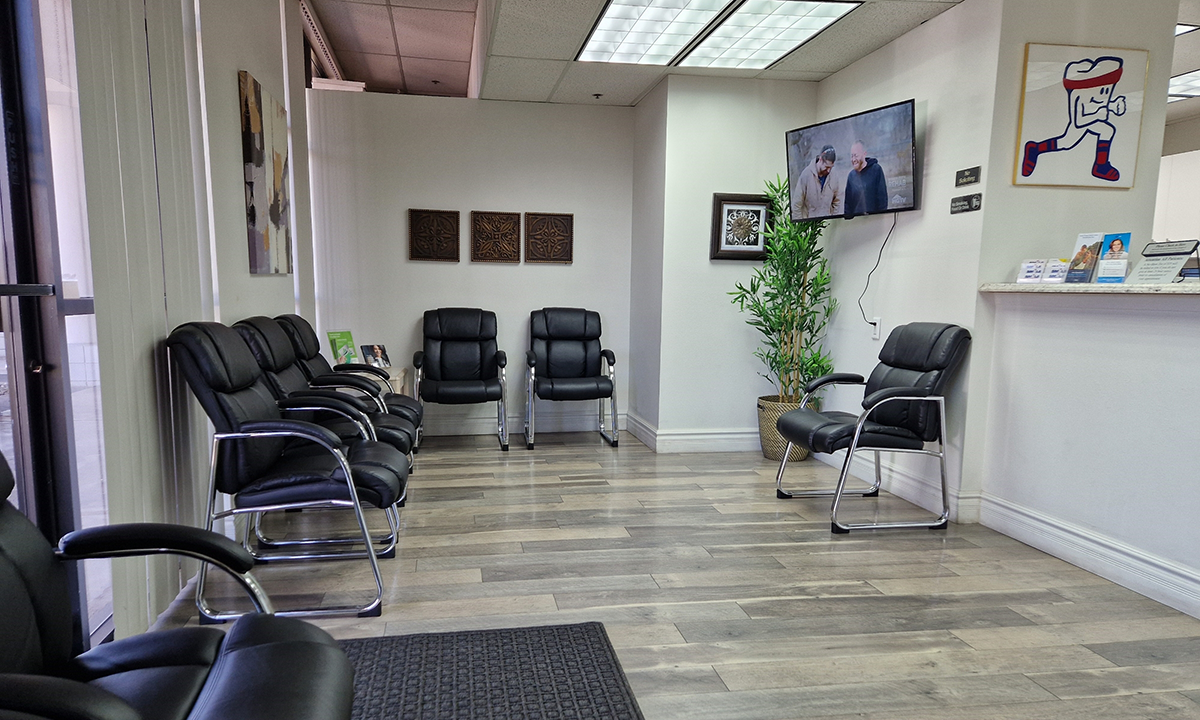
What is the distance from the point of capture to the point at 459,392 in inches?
191

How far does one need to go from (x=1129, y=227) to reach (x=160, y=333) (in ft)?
14.3

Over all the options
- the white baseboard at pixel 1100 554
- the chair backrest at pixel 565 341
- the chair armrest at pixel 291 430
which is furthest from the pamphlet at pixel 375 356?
the white baseboard at pixel 1100 554

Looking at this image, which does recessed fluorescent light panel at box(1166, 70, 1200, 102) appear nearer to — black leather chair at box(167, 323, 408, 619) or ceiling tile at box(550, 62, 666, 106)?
ceiling tile at box(550, 62, 666, 106)

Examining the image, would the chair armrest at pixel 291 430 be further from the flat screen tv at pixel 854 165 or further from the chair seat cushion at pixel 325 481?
the flat screen tv at pixel 854 165

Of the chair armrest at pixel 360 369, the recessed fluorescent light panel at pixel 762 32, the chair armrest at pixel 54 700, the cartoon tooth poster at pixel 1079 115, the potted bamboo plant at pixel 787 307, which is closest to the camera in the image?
the chair armrest at pixel 54 700

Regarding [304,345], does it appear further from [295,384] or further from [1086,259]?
[1086,259]

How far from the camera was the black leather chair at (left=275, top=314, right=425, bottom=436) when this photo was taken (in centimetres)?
362

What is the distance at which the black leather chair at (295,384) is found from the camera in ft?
9.89

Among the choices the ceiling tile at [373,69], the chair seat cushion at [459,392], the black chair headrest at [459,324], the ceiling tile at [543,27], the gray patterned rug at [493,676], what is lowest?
the gray patterned rug at [493,676]

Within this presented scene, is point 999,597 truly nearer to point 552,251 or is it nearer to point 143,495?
point 143,495

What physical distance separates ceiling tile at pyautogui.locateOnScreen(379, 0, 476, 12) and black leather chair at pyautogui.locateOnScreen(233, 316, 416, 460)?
8.73ft

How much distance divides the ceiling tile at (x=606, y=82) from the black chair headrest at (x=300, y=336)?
234cm

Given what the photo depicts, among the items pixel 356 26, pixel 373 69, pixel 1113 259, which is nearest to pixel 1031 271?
pixel 1113 259

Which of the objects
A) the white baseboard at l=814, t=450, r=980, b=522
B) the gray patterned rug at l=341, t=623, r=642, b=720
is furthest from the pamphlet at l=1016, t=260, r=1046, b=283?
the gray patterned rug at l=341, t=623, r=642, b=720
